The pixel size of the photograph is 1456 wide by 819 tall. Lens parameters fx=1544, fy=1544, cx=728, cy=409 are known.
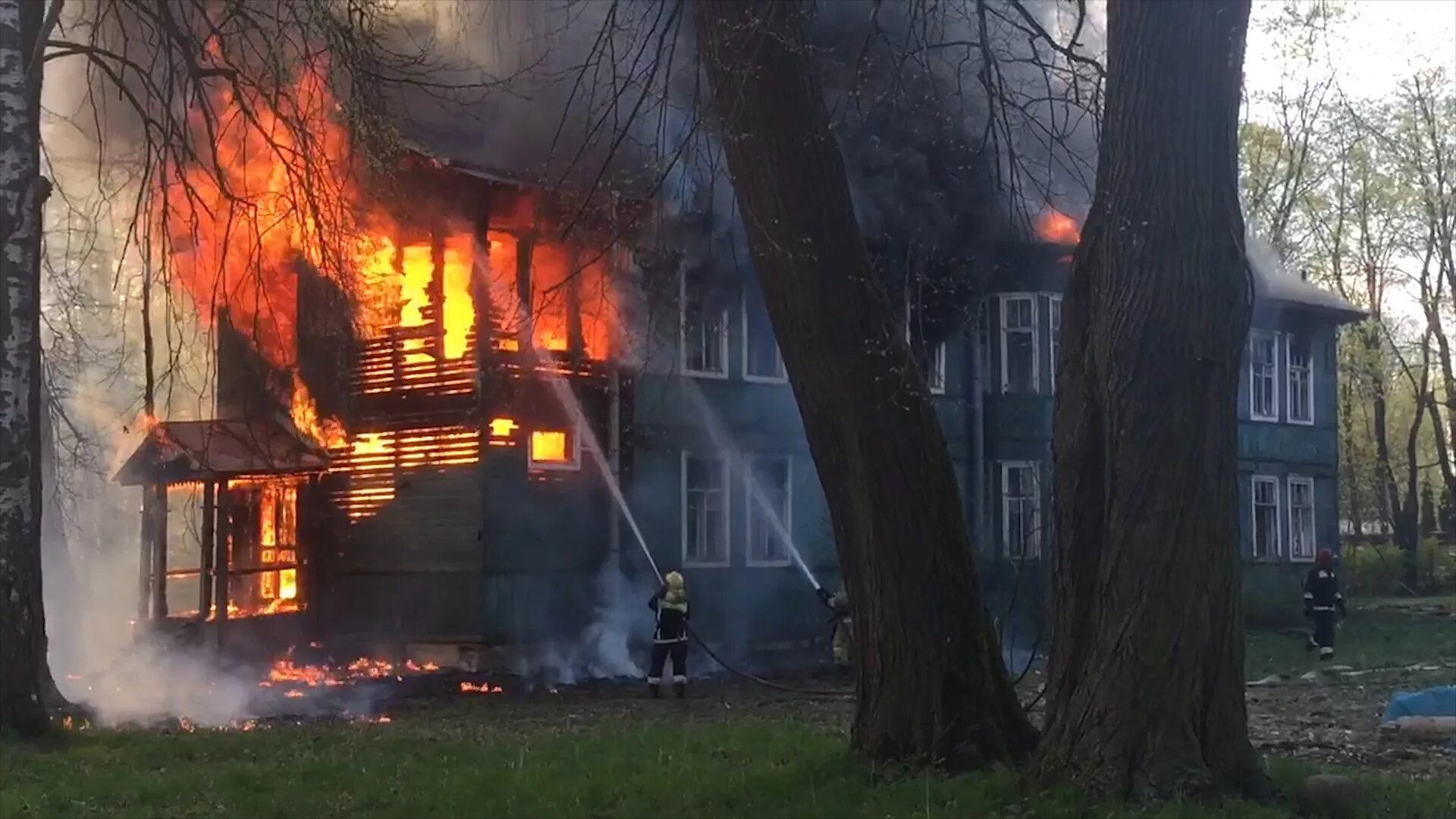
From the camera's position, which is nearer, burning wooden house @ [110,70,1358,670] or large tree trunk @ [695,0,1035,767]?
large tree trunk @ [695,0,1035,767]

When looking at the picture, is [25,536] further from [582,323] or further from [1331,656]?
[1331,656]

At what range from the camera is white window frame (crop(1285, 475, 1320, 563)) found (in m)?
31.0

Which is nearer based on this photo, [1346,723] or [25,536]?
[25,536]

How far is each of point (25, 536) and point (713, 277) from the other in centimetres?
1254

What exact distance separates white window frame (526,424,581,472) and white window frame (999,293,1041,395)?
8754mm

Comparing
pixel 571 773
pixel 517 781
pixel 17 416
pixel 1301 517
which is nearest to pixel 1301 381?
pixel 1301 517

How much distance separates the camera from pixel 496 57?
2392cm

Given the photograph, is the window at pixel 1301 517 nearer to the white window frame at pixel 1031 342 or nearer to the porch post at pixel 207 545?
the white window frame at pixel 1031 342

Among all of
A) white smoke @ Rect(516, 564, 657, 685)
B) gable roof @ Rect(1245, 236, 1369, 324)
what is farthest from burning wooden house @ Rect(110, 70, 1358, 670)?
gable roof @ Rect(1245, 236, 1369, 324)

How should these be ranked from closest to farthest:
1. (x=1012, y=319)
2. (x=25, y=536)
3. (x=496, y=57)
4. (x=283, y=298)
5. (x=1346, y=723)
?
1. (x=25, y=536)
2. (x=1346, y=723)
3. (x=283, y=298)
4. (x=496, y=57)
5. (x=1012, y=319)

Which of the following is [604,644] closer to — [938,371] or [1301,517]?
[938,371]

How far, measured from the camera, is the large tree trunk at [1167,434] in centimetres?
731

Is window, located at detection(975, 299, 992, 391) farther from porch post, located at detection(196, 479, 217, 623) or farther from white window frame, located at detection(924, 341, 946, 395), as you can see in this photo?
porch post, located at detection(196, 479, 217, 623)

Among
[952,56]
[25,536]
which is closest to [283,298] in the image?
[952,56]
